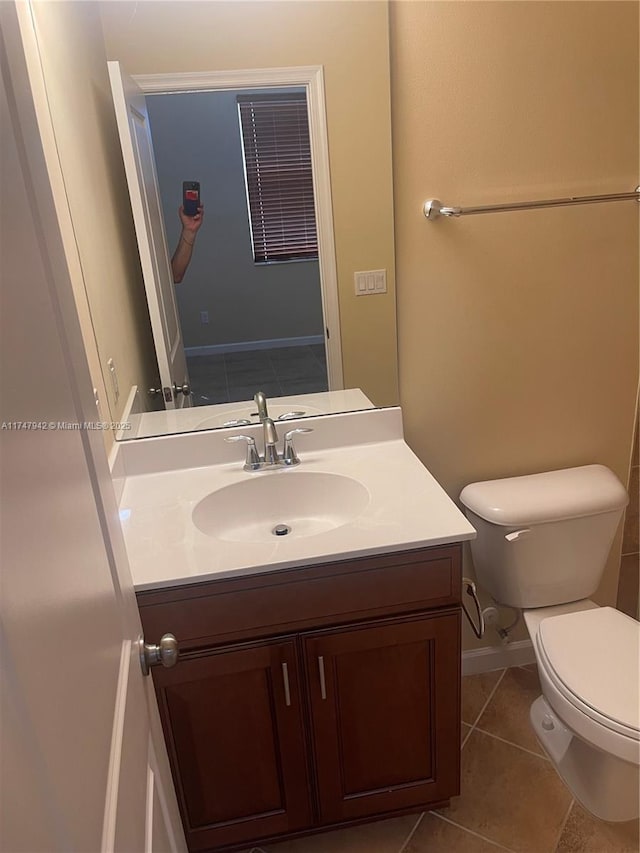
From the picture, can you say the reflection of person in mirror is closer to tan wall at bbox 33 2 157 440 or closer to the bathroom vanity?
tan wall at bbox 33 2 157 440

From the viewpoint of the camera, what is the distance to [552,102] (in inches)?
60.3

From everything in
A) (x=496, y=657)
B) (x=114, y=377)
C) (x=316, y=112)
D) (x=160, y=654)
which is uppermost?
(x=316, y=112)

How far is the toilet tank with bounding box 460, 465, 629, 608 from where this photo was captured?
1.65 m

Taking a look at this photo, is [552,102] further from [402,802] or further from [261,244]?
[402,802]

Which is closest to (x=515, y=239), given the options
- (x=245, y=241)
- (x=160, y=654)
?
(x=245, y=241)

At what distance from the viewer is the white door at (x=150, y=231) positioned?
1.42 metres

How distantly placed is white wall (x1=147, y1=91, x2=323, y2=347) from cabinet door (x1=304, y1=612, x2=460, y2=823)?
2.54ft

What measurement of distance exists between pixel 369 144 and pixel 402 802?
5.27 ft

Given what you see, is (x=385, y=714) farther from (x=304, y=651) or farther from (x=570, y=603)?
(x=570, y=603)

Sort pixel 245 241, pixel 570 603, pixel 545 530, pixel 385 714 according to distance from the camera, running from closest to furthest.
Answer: pixel 385 714 → pixel 245 241 → pixel 545 530 → pixel 570 603

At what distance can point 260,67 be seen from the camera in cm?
145

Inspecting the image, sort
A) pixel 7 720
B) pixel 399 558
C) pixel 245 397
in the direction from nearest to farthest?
1. pixel 7 720
2. pixel 399 558
3. pixel 245 397

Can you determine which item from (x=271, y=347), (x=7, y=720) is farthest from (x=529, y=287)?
(x=7, y=720)

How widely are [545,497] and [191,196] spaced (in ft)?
3.84
